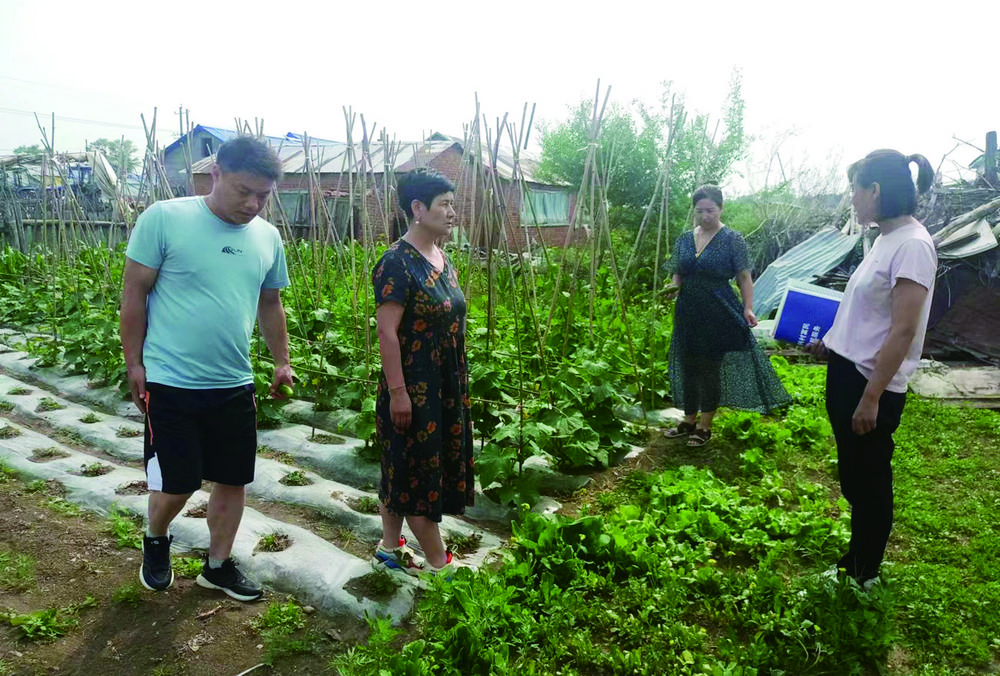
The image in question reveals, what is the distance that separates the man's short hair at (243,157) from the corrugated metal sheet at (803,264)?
813cm

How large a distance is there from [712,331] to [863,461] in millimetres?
1744

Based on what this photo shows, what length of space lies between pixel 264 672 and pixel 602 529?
1385 mm

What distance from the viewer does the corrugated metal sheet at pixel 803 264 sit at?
9.20 meters

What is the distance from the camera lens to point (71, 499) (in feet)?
11.8

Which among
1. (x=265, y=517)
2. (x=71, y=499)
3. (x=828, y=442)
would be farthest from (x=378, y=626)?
(x=828, y=442)

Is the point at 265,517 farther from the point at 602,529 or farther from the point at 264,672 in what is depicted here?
the point at 602,529

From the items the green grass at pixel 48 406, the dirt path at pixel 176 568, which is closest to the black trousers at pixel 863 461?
the dirt path at pixel 176 568

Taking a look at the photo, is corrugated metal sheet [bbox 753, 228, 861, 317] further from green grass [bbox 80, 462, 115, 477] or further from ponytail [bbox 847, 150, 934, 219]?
green grass [bbox 80, 462, 115, 477]

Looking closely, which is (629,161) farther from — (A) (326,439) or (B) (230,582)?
(B) (230,582)

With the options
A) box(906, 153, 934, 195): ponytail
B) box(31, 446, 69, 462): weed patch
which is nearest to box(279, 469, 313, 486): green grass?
box(31, 446, 69, 462): weed patch

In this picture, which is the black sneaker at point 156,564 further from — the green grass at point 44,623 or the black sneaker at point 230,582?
the green grass at point 44,623

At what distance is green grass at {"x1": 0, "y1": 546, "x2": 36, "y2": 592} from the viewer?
9.02ft

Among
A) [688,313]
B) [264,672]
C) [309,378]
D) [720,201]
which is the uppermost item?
[720,201]

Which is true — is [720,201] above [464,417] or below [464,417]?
above
